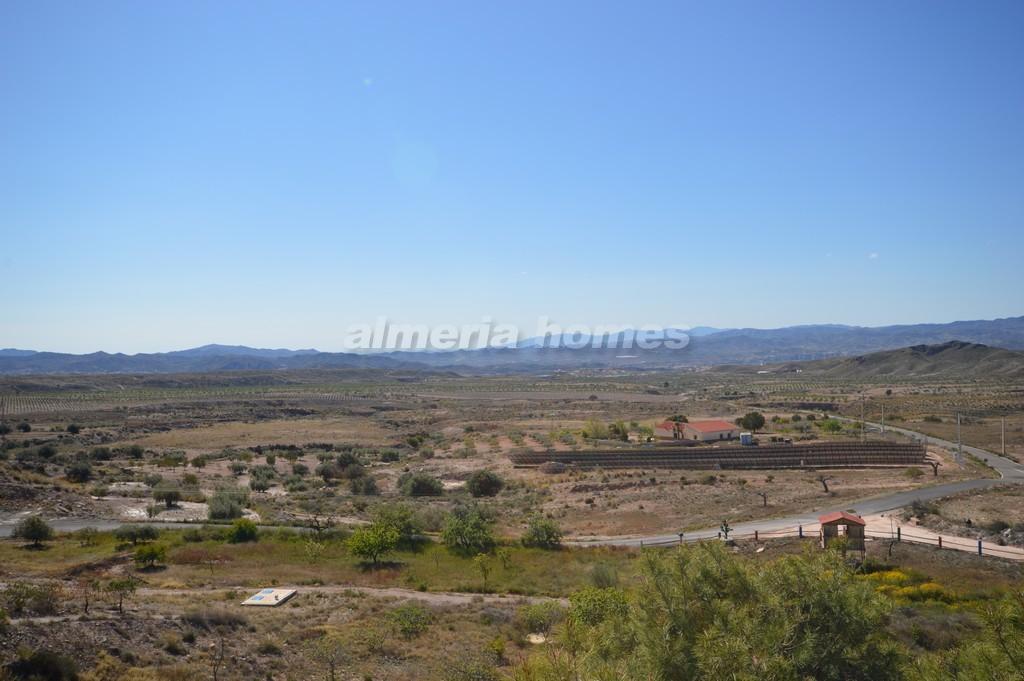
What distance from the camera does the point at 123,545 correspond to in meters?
25.9

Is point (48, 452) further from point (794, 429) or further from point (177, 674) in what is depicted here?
point (794, 429)

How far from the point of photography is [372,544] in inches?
985

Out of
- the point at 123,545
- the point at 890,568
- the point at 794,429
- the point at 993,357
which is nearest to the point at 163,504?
the point at 123,545

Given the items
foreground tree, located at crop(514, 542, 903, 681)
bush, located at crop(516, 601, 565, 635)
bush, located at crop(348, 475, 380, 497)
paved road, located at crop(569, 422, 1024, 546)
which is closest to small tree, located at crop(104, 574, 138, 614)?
bush, located at crop(516, 601, 565, 635)

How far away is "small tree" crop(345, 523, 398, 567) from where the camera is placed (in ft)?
82.0

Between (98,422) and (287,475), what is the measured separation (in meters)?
53.7

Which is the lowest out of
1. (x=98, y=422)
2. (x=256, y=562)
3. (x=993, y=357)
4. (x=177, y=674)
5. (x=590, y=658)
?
(x=98, y=422)

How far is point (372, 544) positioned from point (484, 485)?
60.7 ft

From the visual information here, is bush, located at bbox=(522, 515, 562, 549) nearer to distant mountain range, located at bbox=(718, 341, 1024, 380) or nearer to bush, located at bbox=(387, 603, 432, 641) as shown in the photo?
bush, located at bbox=(387, 603, 432, 641)

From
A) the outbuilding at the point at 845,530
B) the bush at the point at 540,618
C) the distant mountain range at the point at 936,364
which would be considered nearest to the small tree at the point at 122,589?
the bush at the point at 540,618

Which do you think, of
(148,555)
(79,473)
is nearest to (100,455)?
(79,473)

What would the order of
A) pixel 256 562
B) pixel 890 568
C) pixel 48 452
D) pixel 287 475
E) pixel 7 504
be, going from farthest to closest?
pixel 48 452 → pixel 287 475 → pixel 7 504 → pixel 256 562 → pixel 890 568

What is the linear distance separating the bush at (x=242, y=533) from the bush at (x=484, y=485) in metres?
16.8

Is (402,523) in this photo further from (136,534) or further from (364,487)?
(364,487)
